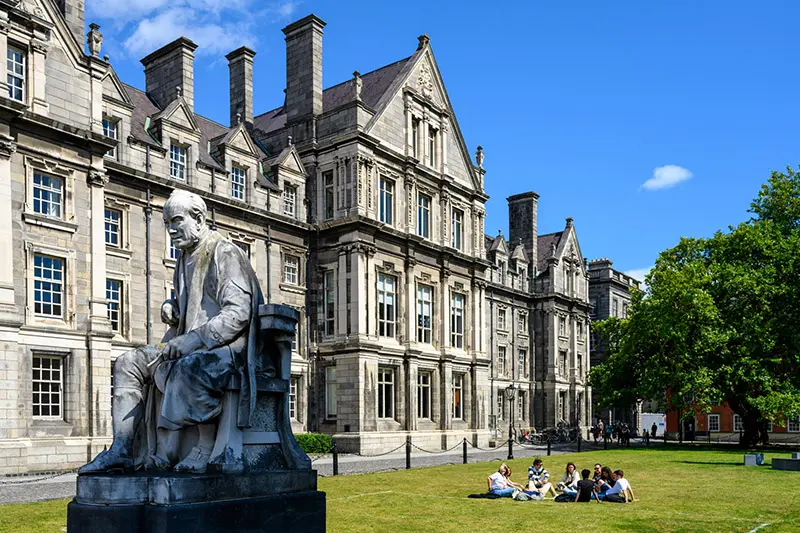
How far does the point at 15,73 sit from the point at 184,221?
22.7 meters

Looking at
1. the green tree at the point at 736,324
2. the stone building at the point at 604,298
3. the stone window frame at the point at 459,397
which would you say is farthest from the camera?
the stone building at the point at 604,298

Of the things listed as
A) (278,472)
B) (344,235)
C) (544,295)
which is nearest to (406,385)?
(344,235)

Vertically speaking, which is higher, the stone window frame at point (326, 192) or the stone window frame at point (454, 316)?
the stone window frame at point (326, 192)

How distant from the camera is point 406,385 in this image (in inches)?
1642

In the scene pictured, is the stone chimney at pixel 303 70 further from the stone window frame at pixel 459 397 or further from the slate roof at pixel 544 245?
the slate roof at pixel 544 245

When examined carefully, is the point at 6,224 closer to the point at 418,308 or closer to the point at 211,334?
the point at 211,334

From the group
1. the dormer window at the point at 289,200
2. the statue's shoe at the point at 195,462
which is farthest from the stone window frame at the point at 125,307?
the statue's shoe at the point at 195,462

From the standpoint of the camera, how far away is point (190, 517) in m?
6.82

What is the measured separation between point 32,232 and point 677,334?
31164mm

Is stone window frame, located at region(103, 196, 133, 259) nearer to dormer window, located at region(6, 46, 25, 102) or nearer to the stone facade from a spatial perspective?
the stone facade

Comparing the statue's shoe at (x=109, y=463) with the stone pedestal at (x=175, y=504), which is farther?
the statue's shoe at (x=109, y=463)

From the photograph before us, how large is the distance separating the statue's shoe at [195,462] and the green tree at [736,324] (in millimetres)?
38452

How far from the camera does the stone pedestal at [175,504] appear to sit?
22.3 feet

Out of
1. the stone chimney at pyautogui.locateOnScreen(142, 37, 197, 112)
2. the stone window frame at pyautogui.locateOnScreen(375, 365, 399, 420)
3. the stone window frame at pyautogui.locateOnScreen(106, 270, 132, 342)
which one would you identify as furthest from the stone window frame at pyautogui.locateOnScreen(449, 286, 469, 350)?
Result: the stone window frame at pyautogui.locateOnScreen(106, 270, 132, 342)
